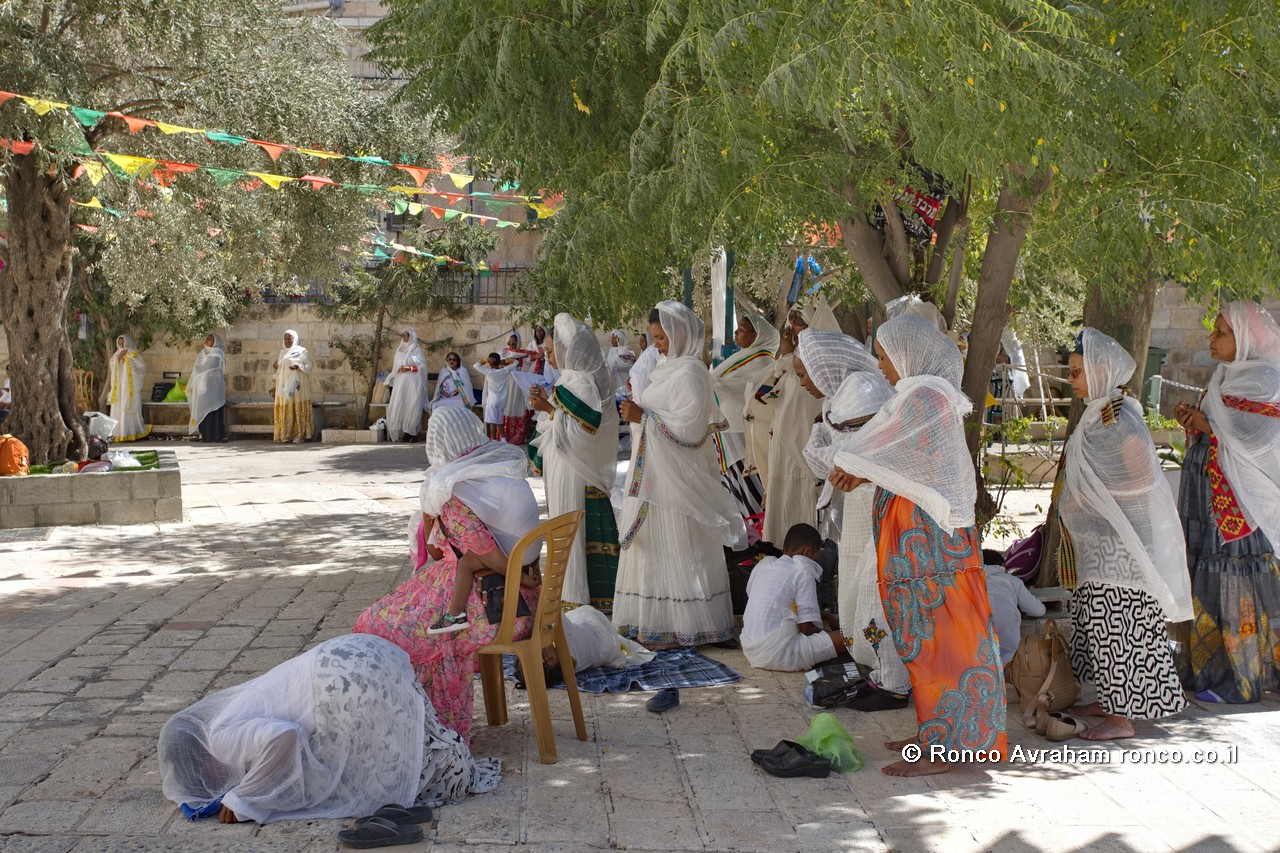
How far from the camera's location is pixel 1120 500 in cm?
528

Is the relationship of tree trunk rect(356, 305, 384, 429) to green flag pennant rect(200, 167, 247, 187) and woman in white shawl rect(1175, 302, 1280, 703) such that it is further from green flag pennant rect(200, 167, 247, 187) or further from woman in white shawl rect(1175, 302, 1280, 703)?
woman in white shawl rect(1175, 302, 1280, 703)

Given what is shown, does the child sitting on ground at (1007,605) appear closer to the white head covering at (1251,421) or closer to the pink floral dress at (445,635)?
the white head covering at (1251,421)

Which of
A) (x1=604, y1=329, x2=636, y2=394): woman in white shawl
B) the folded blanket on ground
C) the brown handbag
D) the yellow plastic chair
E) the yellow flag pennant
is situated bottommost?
the folded blanket on ground

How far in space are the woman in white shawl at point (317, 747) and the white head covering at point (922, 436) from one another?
6.24ft

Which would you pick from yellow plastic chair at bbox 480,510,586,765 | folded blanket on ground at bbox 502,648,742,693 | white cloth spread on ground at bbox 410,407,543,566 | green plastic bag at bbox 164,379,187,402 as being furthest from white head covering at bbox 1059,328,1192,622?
green plastic bag at bbox 164,379,187,402

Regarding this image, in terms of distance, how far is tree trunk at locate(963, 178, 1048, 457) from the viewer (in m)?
6.22

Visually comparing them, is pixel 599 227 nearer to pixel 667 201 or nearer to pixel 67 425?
pixel 667 201

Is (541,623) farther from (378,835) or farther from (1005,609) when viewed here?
(1005,609)

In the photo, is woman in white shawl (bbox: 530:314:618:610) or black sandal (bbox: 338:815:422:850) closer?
black sandal (bbox: 338:815:422:850)

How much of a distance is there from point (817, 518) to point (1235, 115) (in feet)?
12.6

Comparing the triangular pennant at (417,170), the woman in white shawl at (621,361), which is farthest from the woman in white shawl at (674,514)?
the triangular pennant at (417,170)

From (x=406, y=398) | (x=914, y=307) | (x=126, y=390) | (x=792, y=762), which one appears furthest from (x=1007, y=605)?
(x=126, y=390)

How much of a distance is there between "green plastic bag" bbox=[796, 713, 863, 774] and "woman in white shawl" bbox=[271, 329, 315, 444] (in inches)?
694

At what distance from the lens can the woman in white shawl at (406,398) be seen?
20859 mm
